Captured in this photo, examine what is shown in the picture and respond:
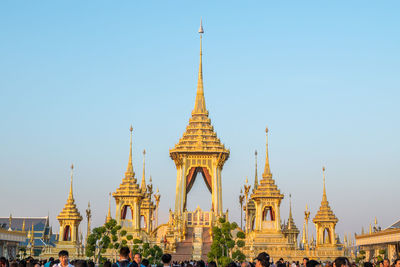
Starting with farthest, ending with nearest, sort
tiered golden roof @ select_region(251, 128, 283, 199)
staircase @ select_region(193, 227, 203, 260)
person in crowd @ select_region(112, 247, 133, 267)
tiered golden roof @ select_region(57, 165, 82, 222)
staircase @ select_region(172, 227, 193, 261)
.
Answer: tiered golden roof @ select_region(57, 165, 82, 222) → tiered golden roof @ select_region(251, 128, 283, 199) → staircase @ select_region(172, 227, 193, 261) → staircase @ select_region(193, 227, 203, 260) → person in crowd @ select_region(112, 247, 133, 267)

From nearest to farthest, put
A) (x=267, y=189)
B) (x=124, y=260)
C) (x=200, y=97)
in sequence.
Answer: (x=124, y=260), (x=267, y=189), (x=200, y=97)

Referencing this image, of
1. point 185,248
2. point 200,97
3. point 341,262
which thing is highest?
point 200,97

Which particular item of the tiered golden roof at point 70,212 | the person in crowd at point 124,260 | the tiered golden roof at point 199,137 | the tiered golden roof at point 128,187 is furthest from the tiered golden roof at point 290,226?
the person in crowd at point 124,260

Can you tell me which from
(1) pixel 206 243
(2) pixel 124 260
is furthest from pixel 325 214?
(2) pixel 124 260

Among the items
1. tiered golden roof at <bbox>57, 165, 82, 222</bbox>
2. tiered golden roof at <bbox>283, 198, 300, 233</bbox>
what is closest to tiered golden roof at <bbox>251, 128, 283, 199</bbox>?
tiered golden roof at <bbox>283, 198, 300, 233</bbox>

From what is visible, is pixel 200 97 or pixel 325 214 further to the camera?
pixel 200 97

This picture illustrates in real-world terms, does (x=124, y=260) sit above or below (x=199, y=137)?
below

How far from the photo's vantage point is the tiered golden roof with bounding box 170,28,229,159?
66812 millimetres

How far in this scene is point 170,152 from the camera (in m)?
67.5

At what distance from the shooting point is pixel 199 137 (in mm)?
67500

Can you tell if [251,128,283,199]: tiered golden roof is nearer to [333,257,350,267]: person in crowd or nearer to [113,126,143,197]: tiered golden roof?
[113,126,143,197]: tiered golden roof

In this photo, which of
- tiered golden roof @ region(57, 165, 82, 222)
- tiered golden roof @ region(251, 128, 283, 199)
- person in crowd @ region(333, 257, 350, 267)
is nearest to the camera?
person in crowd @ region(333, 257, 350, 267)

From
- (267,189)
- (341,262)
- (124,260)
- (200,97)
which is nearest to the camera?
(341,262)

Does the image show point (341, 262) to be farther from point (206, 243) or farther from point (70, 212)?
point (70, 212)
